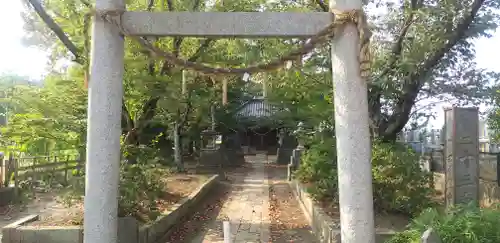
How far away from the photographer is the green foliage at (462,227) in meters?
4.60

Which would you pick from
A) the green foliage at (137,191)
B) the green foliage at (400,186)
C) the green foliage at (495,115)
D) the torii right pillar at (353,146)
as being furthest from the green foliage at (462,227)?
the green foliage at (495,115)

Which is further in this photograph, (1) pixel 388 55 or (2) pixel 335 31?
(1) pixel 388 55

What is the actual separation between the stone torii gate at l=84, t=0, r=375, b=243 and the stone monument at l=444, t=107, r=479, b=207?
102 inches

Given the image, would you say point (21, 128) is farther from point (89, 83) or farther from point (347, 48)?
point (347, 48)

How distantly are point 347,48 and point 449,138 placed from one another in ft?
9.74

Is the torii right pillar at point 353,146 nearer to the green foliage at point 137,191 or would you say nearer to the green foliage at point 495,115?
the green foliage at point 137,191

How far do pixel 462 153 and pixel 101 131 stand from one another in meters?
5.19

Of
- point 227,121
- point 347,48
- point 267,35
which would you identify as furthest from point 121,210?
point 227,121

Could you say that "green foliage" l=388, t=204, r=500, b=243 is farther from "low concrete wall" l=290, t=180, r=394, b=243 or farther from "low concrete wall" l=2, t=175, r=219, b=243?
"low concrete wall" l=2, t=175, r=219, b=243

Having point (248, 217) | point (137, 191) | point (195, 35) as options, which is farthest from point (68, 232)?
point (248, 217)

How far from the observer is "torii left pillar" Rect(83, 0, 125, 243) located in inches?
187

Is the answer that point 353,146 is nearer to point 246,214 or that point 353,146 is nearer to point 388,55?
point 388,55

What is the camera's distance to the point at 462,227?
4.70 metres

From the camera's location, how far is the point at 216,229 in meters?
10.1
